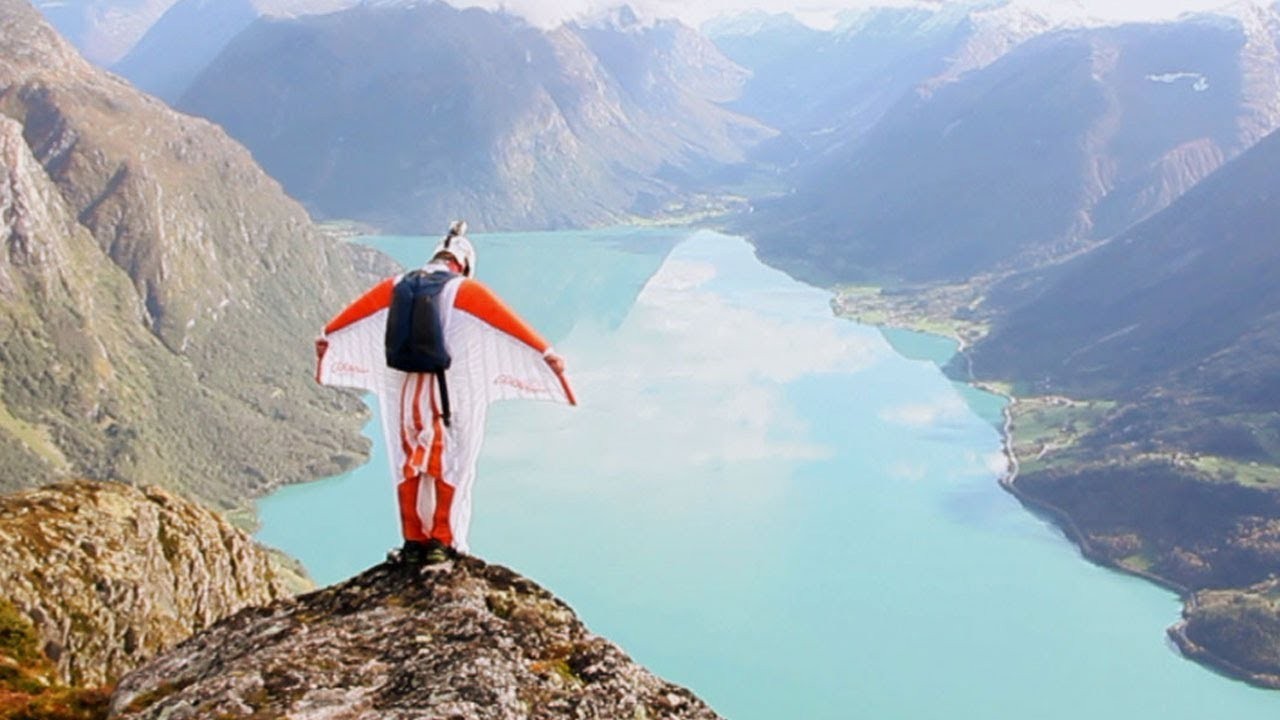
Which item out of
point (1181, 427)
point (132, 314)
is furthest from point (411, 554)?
point (132, 314)

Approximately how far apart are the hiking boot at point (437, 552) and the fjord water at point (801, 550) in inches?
2773

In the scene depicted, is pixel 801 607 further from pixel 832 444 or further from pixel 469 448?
pixel 469 448

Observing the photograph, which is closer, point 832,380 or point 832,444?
point 832,444

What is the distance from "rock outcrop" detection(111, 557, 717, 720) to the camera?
8.63m

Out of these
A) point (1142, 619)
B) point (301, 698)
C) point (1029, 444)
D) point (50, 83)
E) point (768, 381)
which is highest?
point (50, 83)

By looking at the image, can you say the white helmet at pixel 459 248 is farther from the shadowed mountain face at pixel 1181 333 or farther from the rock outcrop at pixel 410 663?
the shadowed mountain face at pixel 1181 333

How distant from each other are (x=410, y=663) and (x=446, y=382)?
278cm

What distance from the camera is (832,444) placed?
136m

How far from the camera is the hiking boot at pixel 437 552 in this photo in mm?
10922

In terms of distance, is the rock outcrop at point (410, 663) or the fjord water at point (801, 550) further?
the fjord water at point (801, 550)

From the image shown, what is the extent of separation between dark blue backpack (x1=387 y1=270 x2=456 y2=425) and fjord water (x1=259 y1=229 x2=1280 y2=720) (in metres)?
71.5

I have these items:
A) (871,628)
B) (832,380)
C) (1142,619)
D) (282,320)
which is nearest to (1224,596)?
(1142,619)

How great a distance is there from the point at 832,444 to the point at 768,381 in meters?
25.1

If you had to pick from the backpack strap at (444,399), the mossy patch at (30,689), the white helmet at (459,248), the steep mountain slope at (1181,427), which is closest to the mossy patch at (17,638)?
the mossy patch at (30,689)
